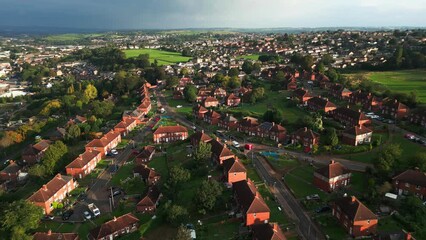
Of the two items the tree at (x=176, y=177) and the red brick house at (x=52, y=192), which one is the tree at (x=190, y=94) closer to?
the red brick house at (x=52, y=192)

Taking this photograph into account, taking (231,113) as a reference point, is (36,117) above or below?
below

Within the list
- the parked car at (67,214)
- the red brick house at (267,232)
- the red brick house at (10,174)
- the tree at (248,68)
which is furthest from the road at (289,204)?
the tree at (248,68)

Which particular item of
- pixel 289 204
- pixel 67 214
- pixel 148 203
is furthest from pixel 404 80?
pixel 67 214

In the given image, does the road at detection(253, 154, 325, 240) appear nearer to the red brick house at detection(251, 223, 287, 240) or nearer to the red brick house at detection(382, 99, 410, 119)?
the red brick house at detection(251, 223, 287, 240)

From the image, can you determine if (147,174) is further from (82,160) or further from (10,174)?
(10,174)

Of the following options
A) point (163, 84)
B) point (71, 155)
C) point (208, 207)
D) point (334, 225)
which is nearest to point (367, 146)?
point (334, 225)

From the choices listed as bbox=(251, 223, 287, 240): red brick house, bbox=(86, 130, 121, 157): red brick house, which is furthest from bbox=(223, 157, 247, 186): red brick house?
bbox=(86, 130, 121, 157): red brick house

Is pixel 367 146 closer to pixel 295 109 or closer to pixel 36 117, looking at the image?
pixel 295 109

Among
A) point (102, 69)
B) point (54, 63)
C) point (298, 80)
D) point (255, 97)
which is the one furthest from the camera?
point (54, 63)
